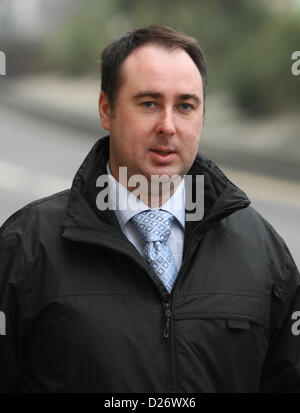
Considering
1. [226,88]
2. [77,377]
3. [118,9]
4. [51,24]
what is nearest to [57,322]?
[77,377]

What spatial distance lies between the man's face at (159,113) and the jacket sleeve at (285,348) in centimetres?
43

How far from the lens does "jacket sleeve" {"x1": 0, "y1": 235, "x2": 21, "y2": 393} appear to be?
224cm

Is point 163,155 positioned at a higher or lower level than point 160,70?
lower

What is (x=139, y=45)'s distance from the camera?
2.41 metres

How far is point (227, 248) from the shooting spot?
2428 mm

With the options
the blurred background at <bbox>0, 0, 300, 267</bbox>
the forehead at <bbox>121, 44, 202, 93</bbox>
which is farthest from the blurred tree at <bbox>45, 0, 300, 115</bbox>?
the forehead at <bbox>121, 44, 202, 93</bbox>

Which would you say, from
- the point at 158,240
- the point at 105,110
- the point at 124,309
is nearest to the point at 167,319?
the point at 124,309

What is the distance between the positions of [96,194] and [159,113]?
0.28m

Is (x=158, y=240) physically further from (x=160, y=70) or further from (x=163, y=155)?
(x=160, y=70)

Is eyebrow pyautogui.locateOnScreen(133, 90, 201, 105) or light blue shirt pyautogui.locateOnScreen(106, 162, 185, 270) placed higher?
eyebrow pyautogui.locateOnScreen(133, 90, 201, 105)

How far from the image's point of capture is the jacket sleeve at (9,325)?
7.36 feet

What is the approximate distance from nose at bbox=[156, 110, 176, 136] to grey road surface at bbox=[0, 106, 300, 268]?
628cm

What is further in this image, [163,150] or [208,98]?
[208,98]

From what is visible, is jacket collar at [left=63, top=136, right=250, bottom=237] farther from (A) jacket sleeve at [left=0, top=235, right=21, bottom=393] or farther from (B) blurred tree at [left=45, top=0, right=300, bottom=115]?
(B) blurred tree at [left=45, top=0, right=300, bottom=115]
